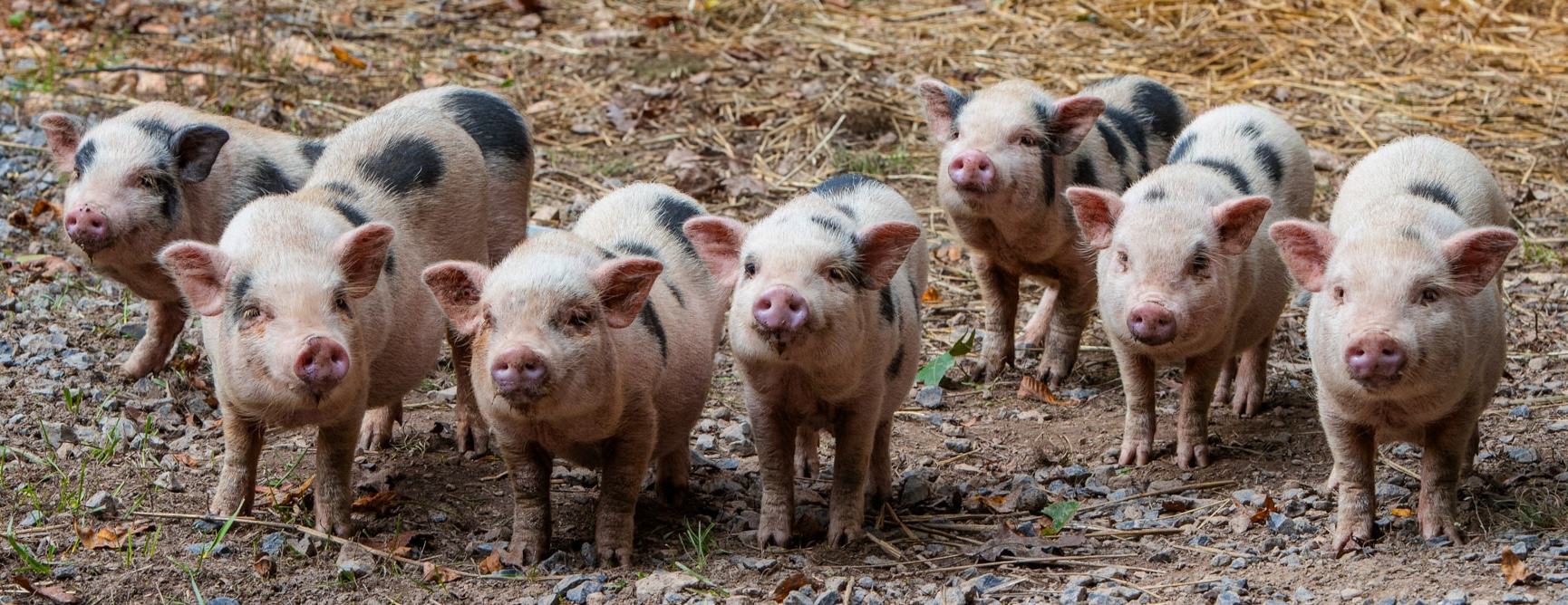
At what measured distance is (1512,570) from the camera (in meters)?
4.71

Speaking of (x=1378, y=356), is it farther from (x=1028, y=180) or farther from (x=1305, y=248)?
(x=1028, y=180)

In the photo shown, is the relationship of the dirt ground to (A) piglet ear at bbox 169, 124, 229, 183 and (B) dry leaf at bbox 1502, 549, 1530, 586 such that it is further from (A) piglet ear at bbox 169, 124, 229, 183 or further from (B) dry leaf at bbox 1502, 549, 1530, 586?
(A) piglet ear at bbox 169, 124, 229, 183

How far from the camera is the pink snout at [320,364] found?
492 centimetres

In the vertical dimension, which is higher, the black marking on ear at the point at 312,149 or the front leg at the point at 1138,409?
the black marking on ear at the point at 312,149

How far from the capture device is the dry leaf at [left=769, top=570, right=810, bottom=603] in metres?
4.98

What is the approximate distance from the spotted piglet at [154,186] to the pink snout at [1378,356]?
4470mm

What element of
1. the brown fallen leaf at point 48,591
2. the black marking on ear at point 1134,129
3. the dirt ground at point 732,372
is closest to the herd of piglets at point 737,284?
the dirt ground at point 732,372

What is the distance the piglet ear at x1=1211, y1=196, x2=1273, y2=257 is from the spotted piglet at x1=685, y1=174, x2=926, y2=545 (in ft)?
3.95

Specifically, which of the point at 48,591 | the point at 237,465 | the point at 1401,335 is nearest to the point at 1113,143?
the point at 1401,335

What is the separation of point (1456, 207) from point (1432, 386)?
1118 mm

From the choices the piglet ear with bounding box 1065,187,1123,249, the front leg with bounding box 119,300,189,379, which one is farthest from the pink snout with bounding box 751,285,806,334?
the front leg with bounding box 119,300,189,379

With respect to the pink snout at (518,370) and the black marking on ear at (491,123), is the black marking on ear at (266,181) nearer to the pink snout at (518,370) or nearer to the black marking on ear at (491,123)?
the black marking on ear at (491,123)

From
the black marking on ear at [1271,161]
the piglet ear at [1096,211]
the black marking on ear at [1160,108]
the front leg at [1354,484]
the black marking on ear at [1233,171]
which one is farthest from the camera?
the black marking on ear at [1160,108]

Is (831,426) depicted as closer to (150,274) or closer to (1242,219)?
(1242,219)
